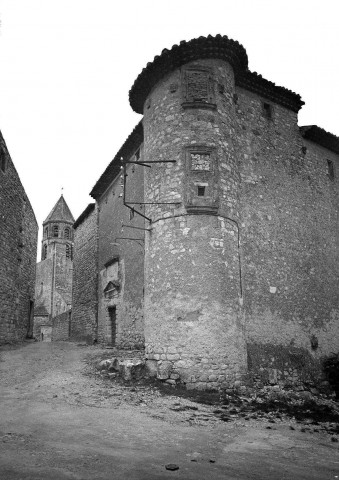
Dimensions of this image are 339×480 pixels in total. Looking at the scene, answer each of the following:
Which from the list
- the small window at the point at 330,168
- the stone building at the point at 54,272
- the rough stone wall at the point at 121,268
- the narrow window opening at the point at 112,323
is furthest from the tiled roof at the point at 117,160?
the stone building at the point at 54,272

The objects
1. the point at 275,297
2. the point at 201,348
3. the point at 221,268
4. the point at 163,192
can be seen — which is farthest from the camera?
the point at 275,297

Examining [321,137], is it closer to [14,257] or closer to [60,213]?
[14,257]

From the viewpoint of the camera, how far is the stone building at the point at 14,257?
50.9 ft

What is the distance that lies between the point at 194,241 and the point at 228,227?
3.57 feet

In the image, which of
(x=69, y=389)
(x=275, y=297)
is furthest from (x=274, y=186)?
(x=69, y=389)

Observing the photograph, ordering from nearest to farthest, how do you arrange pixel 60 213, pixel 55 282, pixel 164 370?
1. pixel 164 370
2. pixel 55 282
3. pixel 60 213

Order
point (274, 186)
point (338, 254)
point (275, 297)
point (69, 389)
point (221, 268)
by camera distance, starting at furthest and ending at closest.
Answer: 1. point (338, 254)
2. point (274, 186)
3. point (275, 297)
4. point (221, 268)
5. point (69, 389)

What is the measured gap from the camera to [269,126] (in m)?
13.1

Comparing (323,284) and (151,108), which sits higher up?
(151,108)

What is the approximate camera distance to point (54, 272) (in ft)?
161

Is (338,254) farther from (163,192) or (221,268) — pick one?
(163,192)

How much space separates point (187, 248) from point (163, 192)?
5.92 feet

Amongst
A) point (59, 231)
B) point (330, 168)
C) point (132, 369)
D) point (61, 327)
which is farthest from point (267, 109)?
point (59, 231)

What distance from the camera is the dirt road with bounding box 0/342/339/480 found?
423 cm
